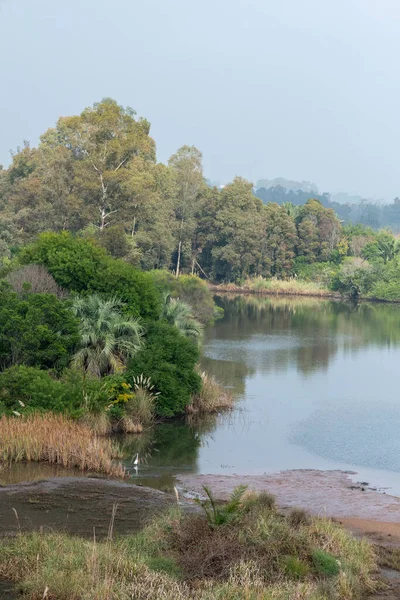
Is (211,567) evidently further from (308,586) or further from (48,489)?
(48,489)

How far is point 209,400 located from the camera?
25.9m

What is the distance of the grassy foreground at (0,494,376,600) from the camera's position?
390 inches

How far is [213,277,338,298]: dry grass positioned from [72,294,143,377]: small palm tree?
5757cm

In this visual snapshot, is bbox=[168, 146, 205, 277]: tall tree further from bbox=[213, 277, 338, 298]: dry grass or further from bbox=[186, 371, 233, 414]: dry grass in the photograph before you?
bbox=[186, 371, 233, 414]: dry grass

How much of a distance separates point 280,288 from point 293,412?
56.0 metres

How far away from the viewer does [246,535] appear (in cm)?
1176

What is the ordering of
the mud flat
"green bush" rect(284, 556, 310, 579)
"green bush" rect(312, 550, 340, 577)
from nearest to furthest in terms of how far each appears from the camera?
"green bush" rect(284, 556, 310, 579)
"green bush" rect(312, 550, 340, 577)
the mud flat

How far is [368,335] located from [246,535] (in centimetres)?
3861

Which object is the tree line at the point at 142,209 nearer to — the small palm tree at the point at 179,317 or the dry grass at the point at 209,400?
the small palm tree at the point at 179,317

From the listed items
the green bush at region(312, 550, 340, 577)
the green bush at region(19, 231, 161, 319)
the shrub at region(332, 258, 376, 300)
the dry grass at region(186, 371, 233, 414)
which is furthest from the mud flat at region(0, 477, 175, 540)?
the shrub at region(332, 258, 376, 300)

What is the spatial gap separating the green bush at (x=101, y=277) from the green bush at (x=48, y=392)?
205 inches

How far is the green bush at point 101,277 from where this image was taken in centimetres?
2714

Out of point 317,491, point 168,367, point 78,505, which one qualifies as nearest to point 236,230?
point 168,367

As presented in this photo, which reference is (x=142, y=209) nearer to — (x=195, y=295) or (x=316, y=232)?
(x=195, y=295)
